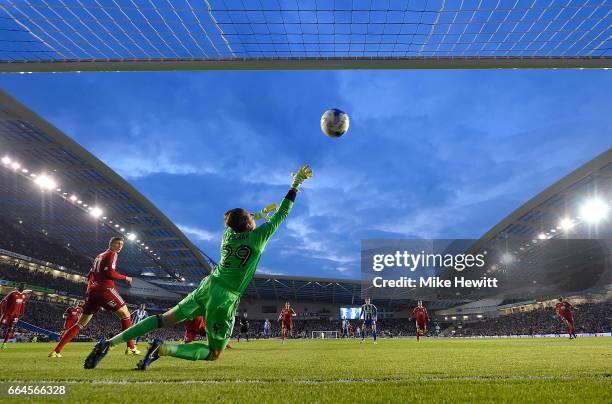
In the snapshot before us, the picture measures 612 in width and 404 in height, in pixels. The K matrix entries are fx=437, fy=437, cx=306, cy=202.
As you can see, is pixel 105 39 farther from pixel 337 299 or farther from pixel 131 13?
pixel 337 299

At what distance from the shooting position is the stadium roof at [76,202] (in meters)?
29.0

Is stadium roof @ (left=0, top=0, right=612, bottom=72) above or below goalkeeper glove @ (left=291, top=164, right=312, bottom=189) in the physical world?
above

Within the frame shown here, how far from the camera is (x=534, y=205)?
4006 cm

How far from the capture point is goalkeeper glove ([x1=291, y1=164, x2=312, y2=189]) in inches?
183

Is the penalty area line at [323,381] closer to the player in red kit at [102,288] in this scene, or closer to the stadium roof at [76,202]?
the player in red kit at [102,288]

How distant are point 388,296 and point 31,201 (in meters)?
48.7

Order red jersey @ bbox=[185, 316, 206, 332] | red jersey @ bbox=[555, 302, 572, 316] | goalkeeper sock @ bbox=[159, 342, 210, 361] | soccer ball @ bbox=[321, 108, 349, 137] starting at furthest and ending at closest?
red jersey @ bbox=[555, 302, 572, 316], red jersey @ bbox=[185, 316, 206, 332], soccer ball @ bbox=[321, 108, 349, 137], goalkeeper sock @ bbox=[159, 342, 210, 361]

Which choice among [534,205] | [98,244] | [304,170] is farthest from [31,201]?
[534,205]

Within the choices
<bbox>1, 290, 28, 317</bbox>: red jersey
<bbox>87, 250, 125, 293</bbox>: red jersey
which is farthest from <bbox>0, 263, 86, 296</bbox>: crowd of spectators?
<bbox>87, 250, 125, 293</bbox>: red jersey

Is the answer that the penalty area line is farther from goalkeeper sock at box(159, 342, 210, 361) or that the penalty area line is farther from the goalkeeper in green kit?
goalkeeper sock at box(159, 342, 210, 361)

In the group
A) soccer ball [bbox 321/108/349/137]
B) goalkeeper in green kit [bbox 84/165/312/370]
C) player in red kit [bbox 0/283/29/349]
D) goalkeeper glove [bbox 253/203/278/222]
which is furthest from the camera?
player in red kit [bbox 0/283/29/349]

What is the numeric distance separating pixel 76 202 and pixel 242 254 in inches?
1589

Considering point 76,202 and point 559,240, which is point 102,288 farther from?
Answer: point 559,240

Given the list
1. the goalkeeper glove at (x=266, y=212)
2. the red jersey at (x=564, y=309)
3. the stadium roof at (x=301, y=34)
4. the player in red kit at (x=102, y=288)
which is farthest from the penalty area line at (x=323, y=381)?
the red jersey at (x=564, y=309)
